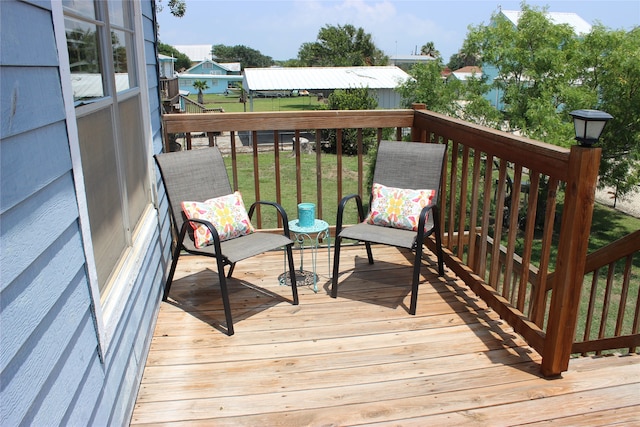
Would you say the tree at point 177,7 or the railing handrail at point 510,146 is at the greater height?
the tree at point 177,7

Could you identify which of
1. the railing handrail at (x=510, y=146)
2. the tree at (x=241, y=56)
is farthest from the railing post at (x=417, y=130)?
the tree at (x=241, y=56)

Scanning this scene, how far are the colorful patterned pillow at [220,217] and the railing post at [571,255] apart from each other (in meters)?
1.83

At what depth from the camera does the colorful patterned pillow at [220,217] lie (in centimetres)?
298

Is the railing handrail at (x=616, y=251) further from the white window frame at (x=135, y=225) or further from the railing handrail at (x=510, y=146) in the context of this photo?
the white window frame at (x=135, y=225)

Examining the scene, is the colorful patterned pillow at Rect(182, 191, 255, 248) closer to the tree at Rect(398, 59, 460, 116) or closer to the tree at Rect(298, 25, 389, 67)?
the tree at Rect(398, 59, 460, 116)

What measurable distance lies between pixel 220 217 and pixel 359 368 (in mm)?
1256

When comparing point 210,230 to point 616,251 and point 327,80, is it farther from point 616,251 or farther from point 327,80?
point 327,80

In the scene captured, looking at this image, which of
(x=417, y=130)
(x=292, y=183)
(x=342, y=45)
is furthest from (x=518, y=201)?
(x=342, y=45)

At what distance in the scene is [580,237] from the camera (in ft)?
7.09

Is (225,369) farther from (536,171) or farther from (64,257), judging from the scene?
(536,171)

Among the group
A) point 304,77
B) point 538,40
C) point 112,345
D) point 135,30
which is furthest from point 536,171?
point 304,77

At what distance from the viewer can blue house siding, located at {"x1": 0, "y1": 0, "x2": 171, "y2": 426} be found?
1.08m

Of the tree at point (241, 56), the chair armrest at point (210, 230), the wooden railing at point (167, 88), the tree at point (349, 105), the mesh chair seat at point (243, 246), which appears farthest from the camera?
the tree at point (241, 56)

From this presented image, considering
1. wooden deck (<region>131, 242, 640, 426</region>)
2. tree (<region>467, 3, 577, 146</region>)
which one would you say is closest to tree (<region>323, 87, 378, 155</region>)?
tree (<region>467, 3, 577, 146</region>)
